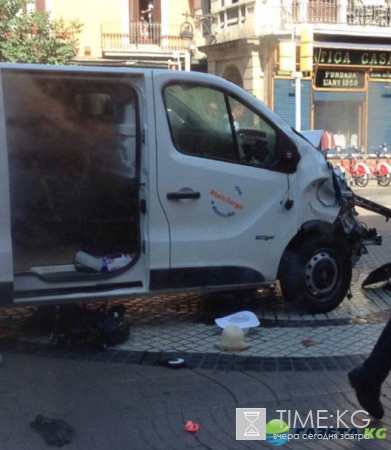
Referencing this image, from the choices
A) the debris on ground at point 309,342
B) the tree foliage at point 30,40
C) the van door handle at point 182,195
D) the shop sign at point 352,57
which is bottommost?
the debris on ground at point 309,342

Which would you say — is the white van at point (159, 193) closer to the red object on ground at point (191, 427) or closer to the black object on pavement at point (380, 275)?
the black object on pavement at point (380, 275)

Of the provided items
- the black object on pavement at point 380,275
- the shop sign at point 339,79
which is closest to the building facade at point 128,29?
the shop sign at point 339,79

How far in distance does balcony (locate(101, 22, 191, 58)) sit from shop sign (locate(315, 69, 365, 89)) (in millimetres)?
5970

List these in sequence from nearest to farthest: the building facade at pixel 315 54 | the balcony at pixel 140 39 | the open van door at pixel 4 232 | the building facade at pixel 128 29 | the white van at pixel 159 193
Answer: the open van door at pixel 4 232, the white van at pixel 159 193, the building facade at pixel 315 54, the building facade at pixel 128 29, the balcony at pixel 140 39

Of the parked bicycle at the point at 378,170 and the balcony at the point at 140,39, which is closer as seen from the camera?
Result: the parked bicycle at the point at 378,170

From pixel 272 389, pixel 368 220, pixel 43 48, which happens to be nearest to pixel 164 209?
pixel 272 389

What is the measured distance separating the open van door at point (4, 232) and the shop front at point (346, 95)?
21502mm

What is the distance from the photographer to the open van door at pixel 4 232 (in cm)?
562

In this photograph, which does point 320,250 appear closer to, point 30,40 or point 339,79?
point 30,40

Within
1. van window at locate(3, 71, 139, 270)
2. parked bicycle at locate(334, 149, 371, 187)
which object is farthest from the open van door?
parked bicycle at locate(334, 149, 371, 187)

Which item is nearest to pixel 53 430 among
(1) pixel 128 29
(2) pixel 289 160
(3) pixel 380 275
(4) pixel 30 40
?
(2) pixel 289 160

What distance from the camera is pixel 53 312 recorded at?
646 cm

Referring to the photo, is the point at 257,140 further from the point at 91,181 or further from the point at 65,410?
the point at 65,410

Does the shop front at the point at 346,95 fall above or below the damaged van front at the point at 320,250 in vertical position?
above
